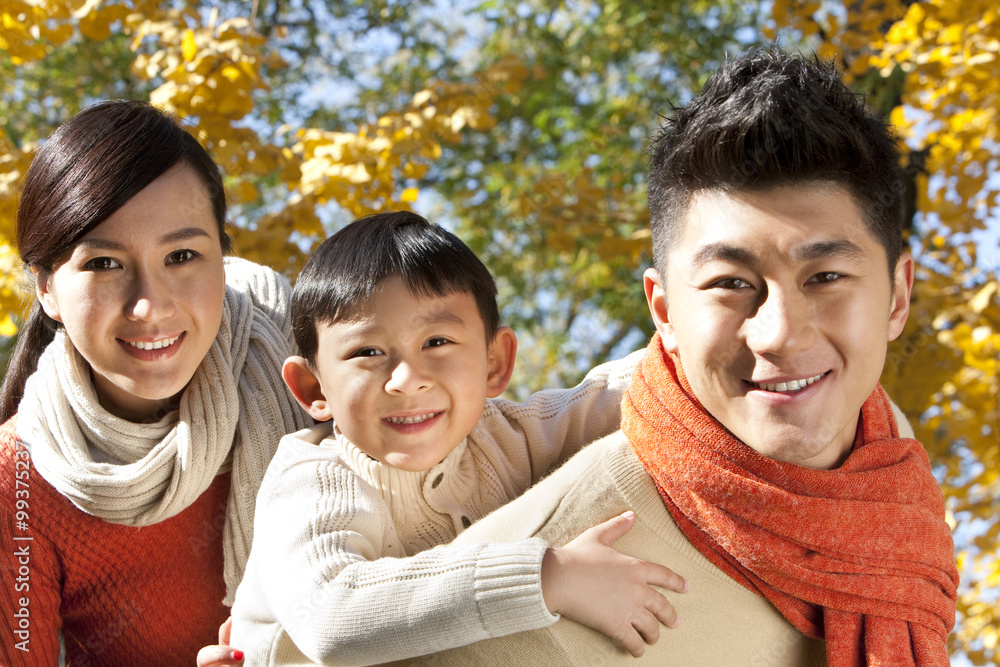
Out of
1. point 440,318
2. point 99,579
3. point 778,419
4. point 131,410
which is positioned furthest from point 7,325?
point 778,419

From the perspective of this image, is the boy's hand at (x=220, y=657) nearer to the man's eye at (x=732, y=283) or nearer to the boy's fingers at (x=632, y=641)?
the boy's fingers at (x=632, y=641)

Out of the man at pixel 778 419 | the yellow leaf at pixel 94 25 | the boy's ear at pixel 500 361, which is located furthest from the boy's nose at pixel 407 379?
the yellow leaf at pixel 94 25

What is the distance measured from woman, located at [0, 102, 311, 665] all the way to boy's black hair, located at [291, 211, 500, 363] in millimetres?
282

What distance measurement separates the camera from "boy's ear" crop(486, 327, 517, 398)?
2.04m

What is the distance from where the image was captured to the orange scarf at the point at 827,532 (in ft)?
4.74

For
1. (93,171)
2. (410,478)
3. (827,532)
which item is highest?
(93,171)

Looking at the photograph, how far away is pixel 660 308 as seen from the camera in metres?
1.65

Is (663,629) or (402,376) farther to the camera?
(402,376)

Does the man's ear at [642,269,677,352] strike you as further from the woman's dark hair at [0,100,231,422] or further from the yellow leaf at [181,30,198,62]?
the yellow leaf at [181,30,198,62]

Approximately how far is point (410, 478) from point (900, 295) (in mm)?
934

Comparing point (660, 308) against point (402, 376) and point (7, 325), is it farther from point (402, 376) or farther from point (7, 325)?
point (7, 325)

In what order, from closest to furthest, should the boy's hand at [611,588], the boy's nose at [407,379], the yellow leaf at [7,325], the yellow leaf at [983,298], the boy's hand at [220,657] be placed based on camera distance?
the boy's hand at [611,588], the boy's nose at [407,379], the boy's hand at [220,657], the yellow leaf at [7,325], the yellow leaf at [983,298]

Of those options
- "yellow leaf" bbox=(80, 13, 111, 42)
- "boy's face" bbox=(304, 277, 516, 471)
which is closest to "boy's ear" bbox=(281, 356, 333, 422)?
"boy's face" bbox=(304, 277, 516, 471)

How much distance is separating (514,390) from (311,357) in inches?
201
